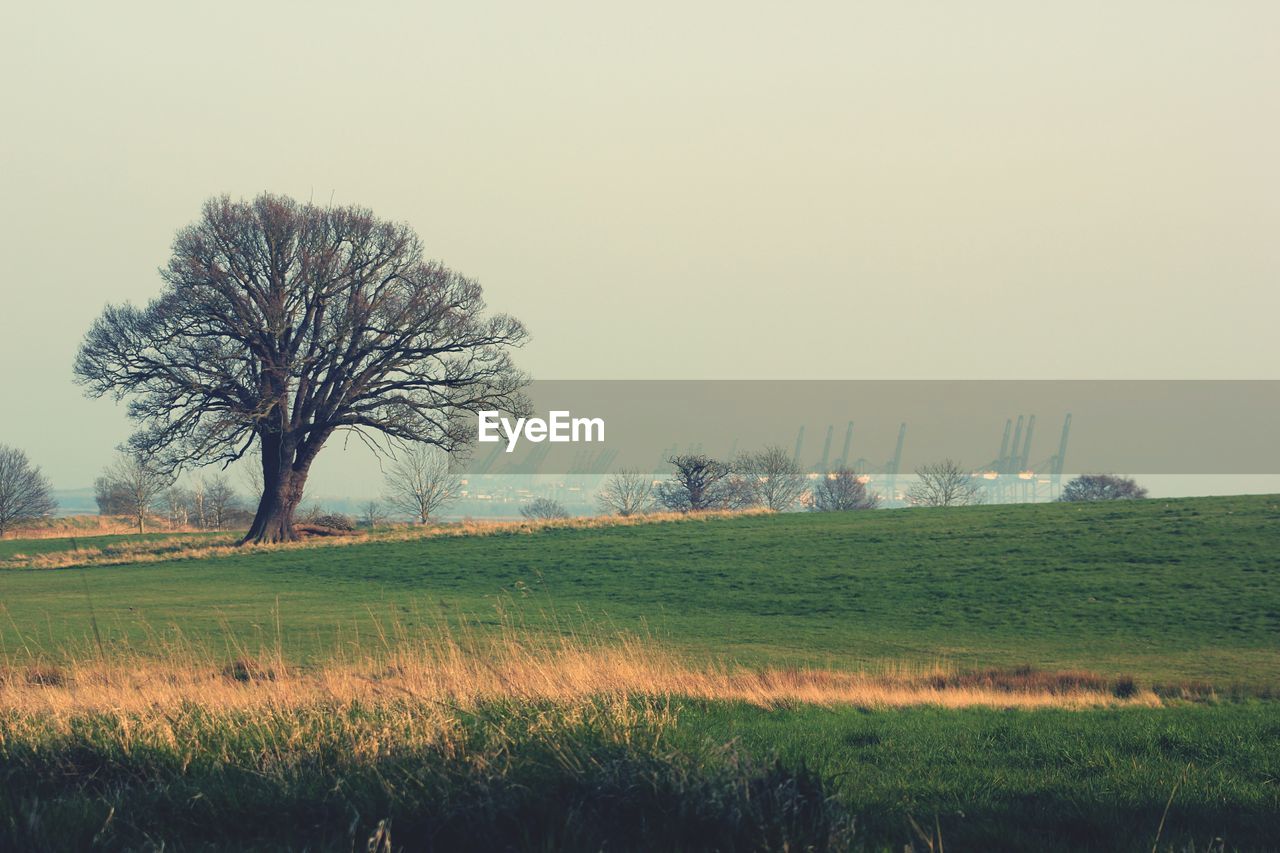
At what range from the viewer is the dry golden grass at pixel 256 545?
47781 mm

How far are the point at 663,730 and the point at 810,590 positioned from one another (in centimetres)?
2659

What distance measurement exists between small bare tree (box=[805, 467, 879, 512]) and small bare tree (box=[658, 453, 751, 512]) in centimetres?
2008

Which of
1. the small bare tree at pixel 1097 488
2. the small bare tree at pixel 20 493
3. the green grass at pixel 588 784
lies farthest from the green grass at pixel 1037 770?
the small bare tree at pixel 1097 488

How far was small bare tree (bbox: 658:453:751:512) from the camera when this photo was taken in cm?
8606

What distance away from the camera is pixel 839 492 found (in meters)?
135

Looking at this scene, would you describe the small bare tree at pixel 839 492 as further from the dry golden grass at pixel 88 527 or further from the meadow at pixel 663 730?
the meadow at pixel 663 730

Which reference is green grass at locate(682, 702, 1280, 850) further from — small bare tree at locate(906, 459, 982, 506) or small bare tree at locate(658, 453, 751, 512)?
small bare tree at locate(906, 459, 982, 506)

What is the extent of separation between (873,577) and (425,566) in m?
16.9

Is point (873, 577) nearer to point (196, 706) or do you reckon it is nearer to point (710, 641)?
point (710, 641)

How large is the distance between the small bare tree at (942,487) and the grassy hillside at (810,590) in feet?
306

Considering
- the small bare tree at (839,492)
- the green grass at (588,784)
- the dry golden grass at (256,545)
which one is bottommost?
the dry golden grass at (256,545)

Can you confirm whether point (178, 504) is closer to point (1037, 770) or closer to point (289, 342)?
point (289, 342)

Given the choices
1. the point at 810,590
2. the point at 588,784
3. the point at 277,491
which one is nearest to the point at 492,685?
the point at 588,784

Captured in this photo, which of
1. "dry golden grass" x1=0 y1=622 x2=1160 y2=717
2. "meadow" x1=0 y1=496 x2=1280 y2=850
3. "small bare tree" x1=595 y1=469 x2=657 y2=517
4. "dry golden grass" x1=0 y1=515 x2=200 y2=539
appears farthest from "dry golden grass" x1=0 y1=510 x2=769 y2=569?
"small bare tree" x1=595 y1=469 x2=657 y2=517
